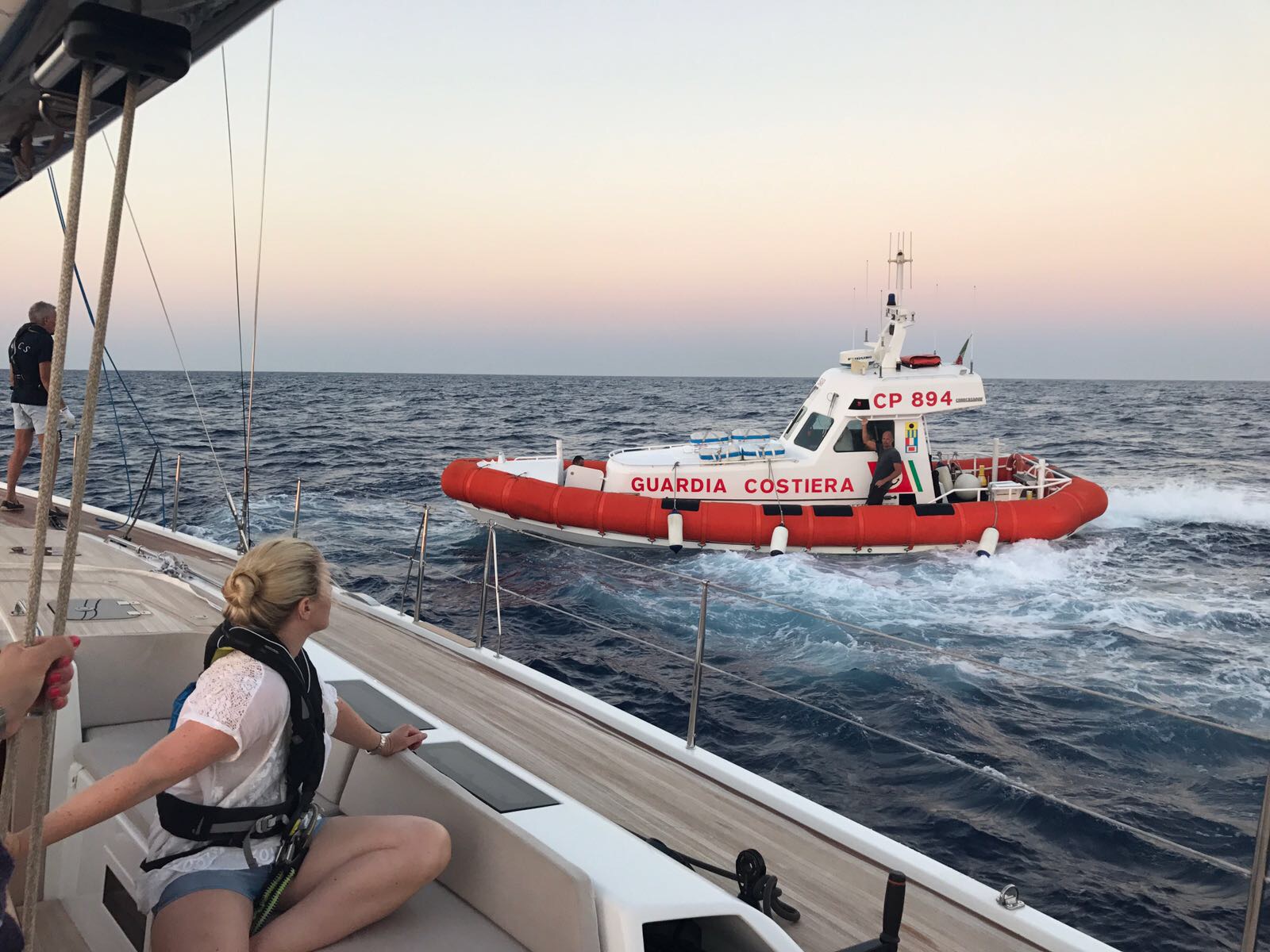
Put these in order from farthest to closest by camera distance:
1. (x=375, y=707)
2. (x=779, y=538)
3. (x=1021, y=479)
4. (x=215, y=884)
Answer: (x=1021, y=479), (x=779, y=538), (x=375, y=707), (x=215, y=884)

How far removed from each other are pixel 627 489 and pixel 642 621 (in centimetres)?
258

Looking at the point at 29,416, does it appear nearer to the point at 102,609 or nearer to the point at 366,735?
the point at 102,609

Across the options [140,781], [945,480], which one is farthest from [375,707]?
[945,480]

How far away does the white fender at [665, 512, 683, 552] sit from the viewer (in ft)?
30.8

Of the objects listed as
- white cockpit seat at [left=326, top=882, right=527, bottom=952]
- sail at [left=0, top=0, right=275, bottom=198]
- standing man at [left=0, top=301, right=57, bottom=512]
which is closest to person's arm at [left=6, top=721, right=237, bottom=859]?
white cockpit seat at [left=326, top=882, right=527, bottom=952]

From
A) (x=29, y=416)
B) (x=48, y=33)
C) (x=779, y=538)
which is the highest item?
(x=48, y=33)

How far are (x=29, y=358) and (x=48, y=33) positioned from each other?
4226 millimetres

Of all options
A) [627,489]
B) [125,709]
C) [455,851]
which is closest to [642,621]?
[627,489]

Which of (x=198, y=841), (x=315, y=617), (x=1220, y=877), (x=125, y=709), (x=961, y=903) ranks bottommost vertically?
(x=1220, y=877)

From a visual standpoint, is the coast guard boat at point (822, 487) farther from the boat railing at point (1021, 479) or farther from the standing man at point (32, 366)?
the standing man at point (32, 366)

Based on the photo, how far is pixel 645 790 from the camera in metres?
2.78

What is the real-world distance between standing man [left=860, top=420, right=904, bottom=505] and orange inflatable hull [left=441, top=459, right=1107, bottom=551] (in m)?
0.47

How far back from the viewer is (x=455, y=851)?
189 cm

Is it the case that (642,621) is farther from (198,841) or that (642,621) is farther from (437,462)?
(437,462)
